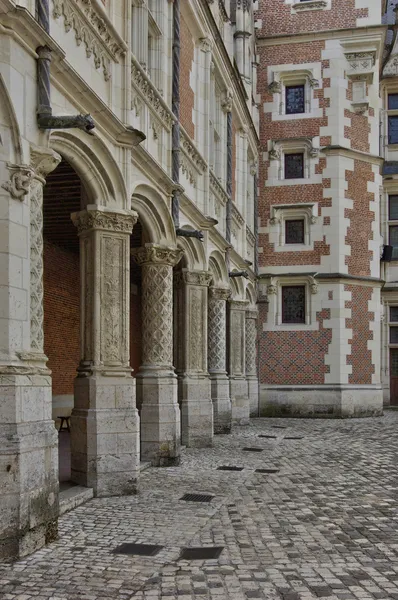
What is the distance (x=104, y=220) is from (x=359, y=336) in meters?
15.3

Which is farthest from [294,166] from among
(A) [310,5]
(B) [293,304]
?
(A) [310,5]

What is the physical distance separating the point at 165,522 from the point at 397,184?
2219cm

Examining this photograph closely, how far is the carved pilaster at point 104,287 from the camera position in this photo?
8422 millimetres

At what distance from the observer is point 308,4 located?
23172mm

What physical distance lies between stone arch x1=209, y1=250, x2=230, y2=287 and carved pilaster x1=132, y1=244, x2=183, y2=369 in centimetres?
449

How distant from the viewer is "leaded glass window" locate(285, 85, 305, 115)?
23.3 m

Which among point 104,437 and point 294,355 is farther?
point 294,355

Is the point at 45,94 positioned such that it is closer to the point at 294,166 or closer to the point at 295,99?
the point at 294,166

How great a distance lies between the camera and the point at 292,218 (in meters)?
23.0

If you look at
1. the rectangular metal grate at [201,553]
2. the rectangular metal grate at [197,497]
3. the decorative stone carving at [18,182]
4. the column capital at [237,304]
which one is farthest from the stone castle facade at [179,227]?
the rectangular metal grate at [201,553]

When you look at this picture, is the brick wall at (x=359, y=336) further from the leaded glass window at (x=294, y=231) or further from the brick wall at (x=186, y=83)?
the brick wall at (x=186, y=83)

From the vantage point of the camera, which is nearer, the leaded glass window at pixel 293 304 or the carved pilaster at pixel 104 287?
the carved pilaster at pixel 104 287

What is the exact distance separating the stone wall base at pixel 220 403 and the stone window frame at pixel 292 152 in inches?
380

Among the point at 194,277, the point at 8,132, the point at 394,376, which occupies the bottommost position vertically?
the point at 394,376
